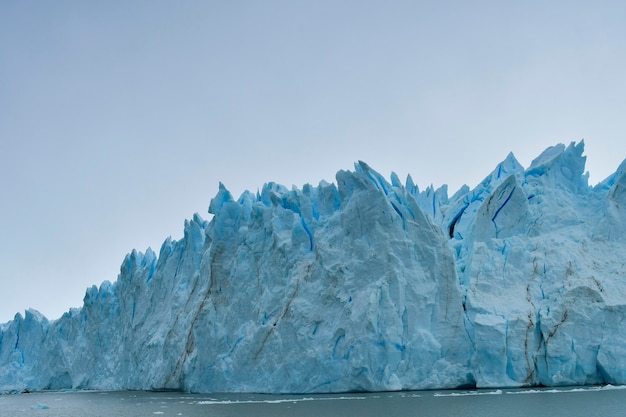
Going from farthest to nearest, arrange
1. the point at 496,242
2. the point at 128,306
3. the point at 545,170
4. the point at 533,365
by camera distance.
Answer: the point at 128,306, the point at 545,170, the point at 496,242, the point at 533,365

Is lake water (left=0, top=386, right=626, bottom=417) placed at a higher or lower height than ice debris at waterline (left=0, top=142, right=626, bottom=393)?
lower

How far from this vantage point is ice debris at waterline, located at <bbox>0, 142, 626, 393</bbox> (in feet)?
55.5

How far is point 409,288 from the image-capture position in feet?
58.3

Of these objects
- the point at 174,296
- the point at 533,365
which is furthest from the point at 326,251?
the point at 174,296

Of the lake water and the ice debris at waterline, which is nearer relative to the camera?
the lake water

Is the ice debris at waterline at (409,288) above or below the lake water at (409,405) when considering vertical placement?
above

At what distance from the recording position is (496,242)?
1880 centimetres

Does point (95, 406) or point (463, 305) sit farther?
point (95, 406)

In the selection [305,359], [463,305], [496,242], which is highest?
[496,242]

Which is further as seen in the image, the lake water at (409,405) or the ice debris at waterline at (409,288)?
the ice debris at waterline at (409,288)

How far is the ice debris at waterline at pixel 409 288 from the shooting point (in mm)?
16906

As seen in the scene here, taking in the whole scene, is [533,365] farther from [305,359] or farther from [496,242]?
[305,359]

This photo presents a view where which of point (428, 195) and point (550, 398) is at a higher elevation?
point (428, 195)

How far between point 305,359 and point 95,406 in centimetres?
695
